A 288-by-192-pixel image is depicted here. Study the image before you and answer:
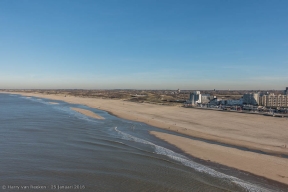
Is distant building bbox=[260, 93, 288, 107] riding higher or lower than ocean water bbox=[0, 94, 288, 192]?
higher

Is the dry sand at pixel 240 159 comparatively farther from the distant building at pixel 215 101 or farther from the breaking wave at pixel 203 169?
the distant building at pixel 215 101

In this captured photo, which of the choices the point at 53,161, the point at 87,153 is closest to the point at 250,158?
the point at 87,153

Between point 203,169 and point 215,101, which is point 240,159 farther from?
point 215,101

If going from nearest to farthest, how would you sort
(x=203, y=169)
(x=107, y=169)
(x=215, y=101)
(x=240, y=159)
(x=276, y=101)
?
(x=107, y=169), (x=203, y=169), (x=240, y=159), (x=276, y=101), (x=215, y=101)

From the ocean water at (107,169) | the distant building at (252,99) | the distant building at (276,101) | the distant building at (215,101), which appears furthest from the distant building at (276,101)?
the ocean water at (107,169)

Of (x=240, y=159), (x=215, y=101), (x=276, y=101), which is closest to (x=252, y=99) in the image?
(x=276, y=101)

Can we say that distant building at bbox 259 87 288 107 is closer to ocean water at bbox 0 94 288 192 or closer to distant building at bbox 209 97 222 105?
distant building at bbox 209 97 222 105

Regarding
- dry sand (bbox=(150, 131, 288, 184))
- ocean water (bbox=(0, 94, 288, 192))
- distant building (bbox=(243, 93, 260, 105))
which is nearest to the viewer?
ocean water (bbox=(0, 94, 288, 192))

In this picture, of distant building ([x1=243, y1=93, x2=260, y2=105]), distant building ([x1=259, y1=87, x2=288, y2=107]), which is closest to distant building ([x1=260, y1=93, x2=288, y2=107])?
distant building ([x1=259, y1=87, x2=288, y2=107])
